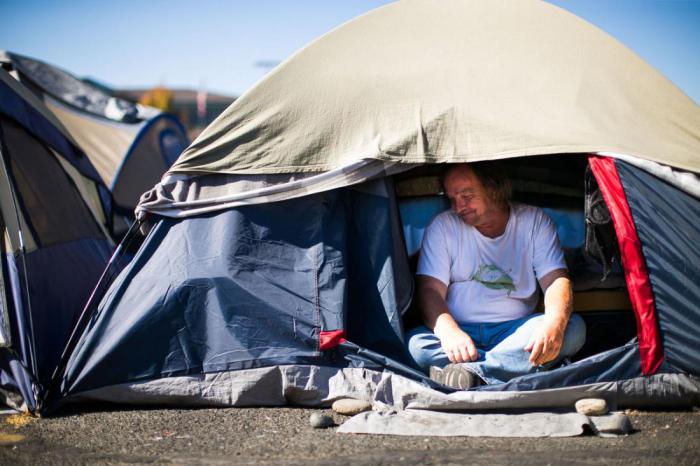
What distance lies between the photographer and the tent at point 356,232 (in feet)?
11.4

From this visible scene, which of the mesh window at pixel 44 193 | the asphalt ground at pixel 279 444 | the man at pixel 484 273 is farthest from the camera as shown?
the mesh window at pixel 44 193

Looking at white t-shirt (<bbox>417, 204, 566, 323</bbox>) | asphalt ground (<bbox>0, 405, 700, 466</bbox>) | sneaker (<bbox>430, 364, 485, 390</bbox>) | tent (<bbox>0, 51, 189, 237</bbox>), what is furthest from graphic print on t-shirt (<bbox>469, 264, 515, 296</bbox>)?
tent (<bbox>0, 51, 189, 237</bbox>)

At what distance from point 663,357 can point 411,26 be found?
211 centimetres

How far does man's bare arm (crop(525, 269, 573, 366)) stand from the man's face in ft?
1.61

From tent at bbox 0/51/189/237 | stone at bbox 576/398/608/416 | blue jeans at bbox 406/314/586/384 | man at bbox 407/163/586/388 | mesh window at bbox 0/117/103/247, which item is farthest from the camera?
tent at bbox 0/51/189/237

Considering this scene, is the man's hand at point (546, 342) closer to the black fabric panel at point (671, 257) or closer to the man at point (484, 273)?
the man at point (484, 273)

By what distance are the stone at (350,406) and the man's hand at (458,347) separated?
0.44 metres

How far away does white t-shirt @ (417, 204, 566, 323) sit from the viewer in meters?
3.87

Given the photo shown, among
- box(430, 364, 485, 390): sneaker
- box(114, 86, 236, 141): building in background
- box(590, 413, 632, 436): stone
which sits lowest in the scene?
box(590, 413, 632, 436): stone

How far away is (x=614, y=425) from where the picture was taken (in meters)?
3.12

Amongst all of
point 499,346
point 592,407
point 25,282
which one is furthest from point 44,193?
point 592,407

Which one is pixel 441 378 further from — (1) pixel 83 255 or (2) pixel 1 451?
(1) pixel 83 255

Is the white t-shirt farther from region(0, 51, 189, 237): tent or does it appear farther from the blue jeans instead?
region(0, 51, 189, 237): tent

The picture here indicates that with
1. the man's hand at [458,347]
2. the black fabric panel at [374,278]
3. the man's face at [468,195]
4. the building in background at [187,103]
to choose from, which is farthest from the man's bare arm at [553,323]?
the building in background at [187,103]
